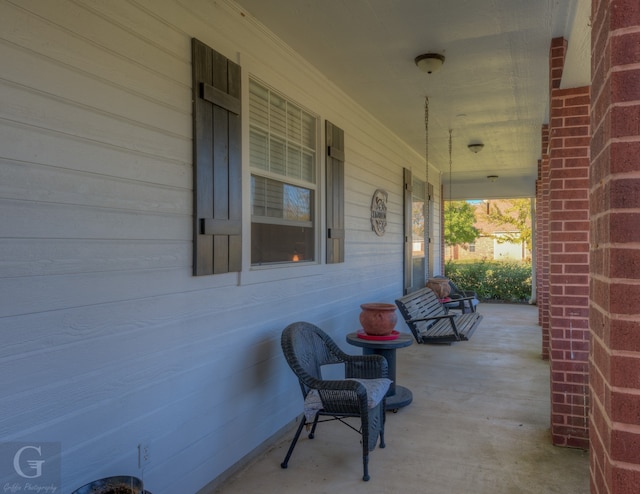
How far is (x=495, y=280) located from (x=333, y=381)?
9846 millimetres

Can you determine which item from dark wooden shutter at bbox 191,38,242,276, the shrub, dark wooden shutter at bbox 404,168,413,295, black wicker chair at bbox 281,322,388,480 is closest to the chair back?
black wicker chair at bbox 281,322,388,480

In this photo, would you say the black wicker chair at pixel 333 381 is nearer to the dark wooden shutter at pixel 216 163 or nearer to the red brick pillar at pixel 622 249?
the dark wooden shutter at pixel 216 163

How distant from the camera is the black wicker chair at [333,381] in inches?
102

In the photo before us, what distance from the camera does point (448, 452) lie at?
293cm

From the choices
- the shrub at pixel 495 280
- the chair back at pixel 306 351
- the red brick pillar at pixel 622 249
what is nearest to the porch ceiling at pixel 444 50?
Result: the red brick pillar at pixel 622 249

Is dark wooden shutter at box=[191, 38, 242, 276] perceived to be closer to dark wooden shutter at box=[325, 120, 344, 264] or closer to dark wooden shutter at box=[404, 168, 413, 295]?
dark wooden shutter at box=[325, 120, 344, 264]

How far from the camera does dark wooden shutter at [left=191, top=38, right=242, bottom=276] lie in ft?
7.76

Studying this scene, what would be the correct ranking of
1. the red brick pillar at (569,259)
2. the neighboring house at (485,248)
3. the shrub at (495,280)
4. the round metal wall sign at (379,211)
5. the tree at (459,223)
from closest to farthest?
the red brick pillar at (569,259)
the round metal wall sign at (379,211)
the shrub at (495,280)
the tree at (459,223)
the neighboring house at (485,248)

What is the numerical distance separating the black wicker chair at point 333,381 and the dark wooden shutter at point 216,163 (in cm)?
68

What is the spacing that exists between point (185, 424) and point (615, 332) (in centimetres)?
197

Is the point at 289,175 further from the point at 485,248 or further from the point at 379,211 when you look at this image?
the point at 485,248

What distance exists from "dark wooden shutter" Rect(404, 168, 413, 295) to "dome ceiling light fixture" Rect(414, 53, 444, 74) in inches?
125

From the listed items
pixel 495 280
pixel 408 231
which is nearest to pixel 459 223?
pixel 495 280

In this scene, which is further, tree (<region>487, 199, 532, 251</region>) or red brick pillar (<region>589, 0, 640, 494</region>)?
tree (<region>487, 199, 532, 251</region>)
